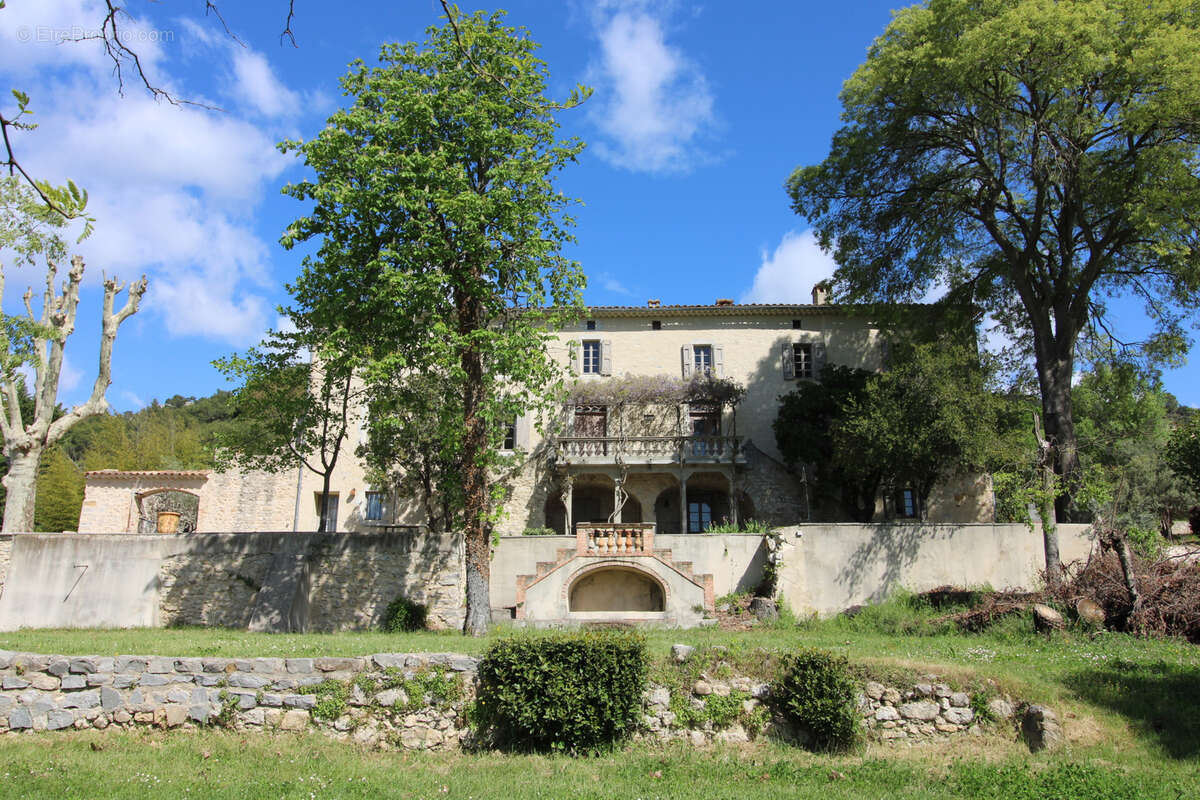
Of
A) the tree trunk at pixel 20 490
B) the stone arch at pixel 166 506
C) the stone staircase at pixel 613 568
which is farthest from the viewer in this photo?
the stone arch at pixel 166 506

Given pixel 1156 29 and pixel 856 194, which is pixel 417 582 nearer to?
pixel 856 194

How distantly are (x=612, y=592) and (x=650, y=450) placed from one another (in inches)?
326

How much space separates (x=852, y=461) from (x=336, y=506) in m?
17.8

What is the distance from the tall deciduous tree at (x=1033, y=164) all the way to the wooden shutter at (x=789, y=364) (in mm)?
4521

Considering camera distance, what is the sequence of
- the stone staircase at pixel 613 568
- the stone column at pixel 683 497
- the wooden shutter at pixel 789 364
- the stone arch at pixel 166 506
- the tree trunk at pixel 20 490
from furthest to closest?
1. the wooden shutter at pixel 789 364
2. the stone arch at pixel 166 506
3. the stone column at pixel 683 497
4. the stone staircase at pixel 613 568
5. the tree trunk at pixel 20 490

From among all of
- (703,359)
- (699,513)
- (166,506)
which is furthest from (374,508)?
(703,359)

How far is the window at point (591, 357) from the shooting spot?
1185 inches

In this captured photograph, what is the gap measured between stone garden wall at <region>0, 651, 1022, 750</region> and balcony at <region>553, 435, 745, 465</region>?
17.3m

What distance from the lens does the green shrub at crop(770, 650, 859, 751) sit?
9.56 m

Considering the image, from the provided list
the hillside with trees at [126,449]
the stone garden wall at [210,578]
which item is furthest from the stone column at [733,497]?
the hillside with trees at [126,449]

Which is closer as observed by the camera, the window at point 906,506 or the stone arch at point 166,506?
the stone arch at point 166,506

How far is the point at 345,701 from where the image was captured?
989cm

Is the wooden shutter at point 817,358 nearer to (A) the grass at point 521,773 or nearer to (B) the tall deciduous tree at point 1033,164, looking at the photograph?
(B) the tall deciduous tree at point 1033,164

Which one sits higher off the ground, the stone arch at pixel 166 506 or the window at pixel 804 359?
the window at pixel 804 359
